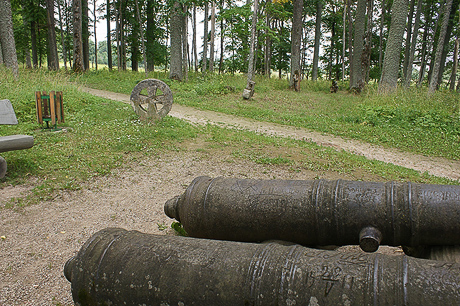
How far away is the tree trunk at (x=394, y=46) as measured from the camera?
14984 mm

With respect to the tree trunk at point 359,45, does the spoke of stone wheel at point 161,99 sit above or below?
below

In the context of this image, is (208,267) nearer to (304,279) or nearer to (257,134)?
(304,279)

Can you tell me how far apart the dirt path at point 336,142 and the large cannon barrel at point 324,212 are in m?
5.33

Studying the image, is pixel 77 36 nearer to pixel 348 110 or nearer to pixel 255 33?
pixel 255 33

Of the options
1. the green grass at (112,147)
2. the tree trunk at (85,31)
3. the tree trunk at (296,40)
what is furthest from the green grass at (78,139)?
the tree trunk at (85,31)

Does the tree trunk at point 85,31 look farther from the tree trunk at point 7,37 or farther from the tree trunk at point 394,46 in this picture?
the tree trunk at point 394,46

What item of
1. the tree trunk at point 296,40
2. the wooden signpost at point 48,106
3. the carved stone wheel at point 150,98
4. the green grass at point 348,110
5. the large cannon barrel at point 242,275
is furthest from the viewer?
the tree trunk at point 296,40

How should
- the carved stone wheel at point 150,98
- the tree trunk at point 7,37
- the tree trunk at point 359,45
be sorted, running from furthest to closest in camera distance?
the tree trunk at point 359,45, the tree trunk at point 7,37, the carved stone wheel at point 150,98

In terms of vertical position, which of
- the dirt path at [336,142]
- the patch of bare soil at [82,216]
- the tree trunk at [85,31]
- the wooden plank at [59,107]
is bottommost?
the patch of bare soil at [82,216]

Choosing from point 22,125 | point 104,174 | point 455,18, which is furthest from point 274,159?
point 455,18

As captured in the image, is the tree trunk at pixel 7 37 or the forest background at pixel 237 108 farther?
the tree trunk at pixel 7 37

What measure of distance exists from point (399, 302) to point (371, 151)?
7.86 m

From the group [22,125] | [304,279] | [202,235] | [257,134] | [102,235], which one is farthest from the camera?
[257,134]

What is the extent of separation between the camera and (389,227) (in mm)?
2887
